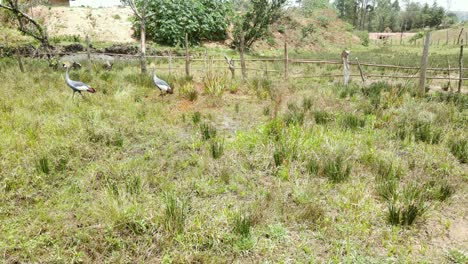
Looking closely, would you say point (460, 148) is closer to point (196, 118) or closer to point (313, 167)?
point (313, 167)

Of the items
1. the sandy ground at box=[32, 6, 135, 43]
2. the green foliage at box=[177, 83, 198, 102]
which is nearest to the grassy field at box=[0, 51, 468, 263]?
the green foliage at box=[177, 83, 198, 102]

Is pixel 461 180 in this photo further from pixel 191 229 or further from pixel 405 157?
pixel 191 229

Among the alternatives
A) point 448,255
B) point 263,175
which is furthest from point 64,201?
point 448,255

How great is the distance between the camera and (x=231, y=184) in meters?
3.72

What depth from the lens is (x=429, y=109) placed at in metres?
6.47

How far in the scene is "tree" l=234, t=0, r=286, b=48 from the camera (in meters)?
19.6

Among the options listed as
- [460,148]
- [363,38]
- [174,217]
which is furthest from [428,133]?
[363,38]

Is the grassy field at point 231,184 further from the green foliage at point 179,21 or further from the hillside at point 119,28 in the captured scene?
the hillside at point 119,28

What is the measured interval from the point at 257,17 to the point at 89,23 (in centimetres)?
1081

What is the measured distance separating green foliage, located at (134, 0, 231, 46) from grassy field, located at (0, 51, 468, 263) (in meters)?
13.5

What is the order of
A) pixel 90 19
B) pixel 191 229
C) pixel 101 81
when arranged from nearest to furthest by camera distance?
1. pixel 191 229
2. pixel 101 81
3. pixel 90 19

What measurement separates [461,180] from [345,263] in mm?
2303

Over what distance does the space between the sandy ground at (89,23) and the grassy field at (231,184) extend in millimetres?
14225

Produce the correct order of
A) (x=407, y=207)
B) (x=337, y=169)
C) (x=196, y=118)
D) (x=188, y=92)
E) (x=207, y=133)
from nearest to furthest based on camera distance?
1. (x=407, y=207)
2. (x=337, y=169)
3. (x=207, y=133)
4. (x=196, y=118)
5. (x=188, y=92)
